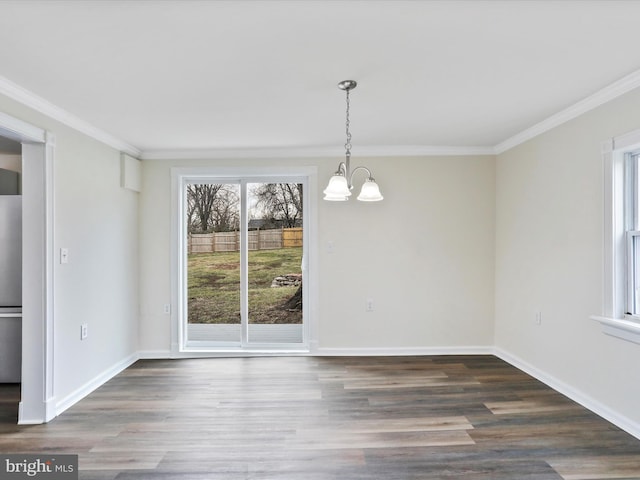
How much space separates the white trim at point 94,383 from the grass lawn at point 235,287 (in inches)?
31.2

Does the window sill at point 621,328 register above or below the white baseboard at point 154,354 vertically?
above

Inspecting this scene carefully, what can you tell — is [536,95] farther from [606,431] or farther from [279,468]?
[279,468]

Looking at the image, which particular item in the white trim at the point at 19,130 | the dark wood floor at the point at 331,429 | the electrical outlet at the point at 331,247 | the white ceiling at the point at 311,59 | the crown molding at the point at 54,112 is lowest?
the dark wood floor at the point at 331,429

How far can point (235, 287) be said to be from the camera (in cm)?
439

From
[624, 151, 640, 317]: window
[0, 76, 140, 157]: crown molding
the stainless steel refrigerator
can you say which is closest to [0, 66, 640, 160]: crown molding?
[0, 76, 140, 157]: crown molding

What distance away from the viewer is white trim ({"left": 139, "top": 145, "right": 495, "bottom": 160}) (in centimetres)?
410

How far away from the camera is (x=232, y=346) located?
434 cm

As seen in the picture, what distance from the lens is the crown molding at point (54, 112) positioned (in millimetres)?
2388

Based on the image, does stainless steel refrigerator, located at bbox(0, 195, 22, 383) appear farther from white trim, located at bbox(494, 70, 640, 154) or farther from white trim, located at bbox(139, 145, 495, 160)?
white trim, located at bbox(494, 70, 640, 154)

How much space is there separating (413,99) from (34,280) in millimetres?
3067

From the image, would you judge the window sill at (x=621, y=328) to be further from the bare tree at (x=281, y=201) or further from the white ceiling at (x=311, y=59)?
the bare tree at (x=281, y=201)

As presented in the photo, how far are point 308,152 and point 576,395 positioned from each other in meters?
3.35

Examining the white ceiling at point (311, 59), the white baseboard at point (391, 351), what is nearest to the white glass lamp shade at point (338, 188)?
the white ceiling at point (311, 59)

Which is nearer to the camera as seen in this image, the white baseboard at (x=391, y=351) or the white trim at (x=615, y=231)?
the white trim at (x=615, y=231)
